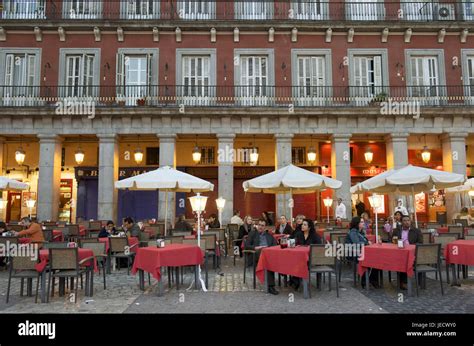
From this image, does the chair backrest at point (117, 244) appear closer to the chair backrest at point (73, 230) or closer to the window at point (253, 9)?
the chair backrest at point (73, 230)

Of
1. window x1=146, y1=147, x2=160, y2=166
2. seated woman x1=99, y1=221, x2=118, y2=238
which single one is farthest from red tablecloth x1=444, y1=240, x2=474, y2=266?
window x1=146, y1=147, x2=160, y2=166

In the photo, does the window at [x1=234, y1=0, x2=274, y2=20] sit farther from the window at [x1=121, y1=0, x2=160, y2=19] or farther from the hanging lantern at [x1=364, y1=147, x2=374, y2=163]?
the hanging lantern at [x1=364, y1=147, x2=374, y2=163]

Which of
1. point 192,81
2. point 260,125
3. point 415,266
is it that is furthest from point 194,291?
point 192,81

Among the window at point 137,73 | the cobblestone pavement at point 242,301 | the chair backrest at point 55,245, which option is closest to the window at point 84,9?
the window at point 137,73

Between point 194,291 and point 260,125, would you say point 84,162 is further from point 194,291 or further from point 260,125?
point 194,291

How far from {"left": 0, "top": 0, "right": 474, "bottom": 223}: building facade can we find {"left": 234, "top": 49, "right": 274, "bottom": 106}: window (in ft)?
0.18

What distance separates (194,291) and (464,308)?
5.02 meters

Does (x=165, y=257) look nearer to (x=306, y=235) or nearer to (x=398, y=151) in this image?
(x=306, y=235)

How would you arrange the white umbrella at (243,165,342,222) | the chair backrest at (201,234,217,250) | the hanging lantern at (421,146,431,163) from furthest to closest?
1. the hanging lantern at (421,146,431,163)
2. the white umbrella at (243,165,342,222)
3. the chair backrest at (201,234,217,250)

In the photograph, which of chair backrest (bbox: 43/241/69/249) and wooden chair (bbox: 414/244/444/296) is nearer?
wooden chair (bbox: 414/244/444/296)

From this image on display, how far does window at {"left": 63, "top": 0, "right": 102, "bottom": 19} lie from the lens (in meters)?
20.3

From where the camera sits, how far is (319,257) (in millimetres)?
8008

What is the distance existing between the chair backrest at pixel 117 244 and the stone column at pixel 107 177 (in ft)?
28.5

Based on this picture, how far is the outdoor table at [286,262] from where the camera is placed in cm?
783
